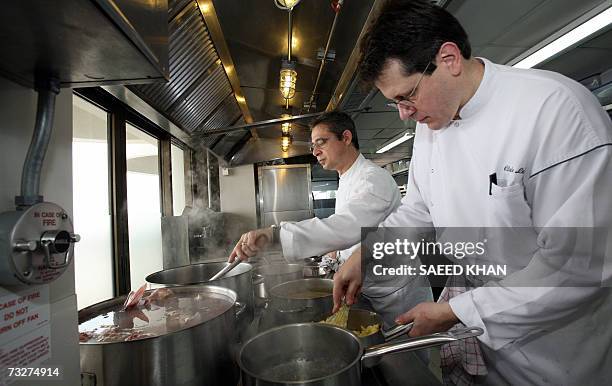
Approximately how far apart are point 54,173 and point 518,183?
1.27m

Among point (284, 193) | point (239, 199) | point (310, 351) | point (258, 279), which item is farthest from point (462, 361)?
point (284, 193)

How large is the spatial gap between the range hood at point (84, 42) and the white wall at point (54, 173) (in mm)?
53

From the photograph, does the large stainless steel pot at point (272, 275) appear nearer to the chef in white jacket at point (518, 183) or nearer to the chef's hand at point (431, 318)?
the chef in white jacket at point (518, 183)

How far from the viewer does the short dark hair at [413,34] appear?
1.04m

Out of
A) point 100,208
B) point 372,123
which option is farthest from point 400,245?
point 372,123

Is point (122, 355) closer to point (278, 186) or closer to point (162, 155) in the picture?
point (162, 155)

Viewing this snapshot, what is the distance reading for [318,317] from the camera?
1.26 meters

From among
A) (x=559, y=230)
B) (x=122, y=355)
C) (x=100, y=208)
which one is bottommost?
(x=122, y=355)

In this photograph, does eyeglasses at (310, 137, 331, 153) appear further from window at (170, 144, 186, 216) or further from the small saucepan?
window at (170, 144, 186, 216)

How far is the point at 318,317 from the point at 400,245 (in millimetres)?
631

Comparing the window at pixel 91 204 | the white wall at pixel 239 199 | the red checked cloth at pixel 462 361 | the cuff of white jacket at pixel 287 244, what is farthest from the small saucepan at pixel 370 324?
the white wall at pixel 239 199

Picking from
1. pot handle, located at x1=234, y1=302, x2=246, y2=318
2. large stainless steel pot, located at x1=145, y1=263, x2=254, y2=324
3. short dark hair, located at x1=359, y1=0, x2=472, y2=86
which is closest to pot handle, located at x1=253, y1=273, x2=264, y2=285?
large stainless steel pot, located at x1=145, y1=263, x2=254, y2=324

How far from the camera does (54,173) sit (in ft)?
2.19

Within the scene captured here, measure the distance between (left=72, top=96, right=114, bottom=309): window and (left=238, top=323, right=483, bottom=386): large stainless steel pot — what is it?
50.1 inches
